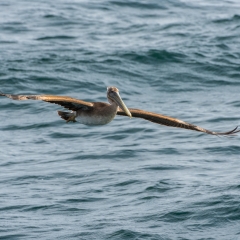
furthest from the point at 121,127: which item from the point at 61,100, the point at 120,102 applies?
the point at 61,100

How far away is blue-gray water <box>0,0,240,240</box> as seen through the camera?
1238cm

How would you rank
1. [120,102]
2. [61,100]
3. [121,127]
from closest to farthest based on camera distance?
[61,100]
[120,102]
[121,127]

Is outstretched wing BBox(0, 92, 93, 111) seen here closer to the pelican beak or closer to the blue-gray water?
the pelican beak

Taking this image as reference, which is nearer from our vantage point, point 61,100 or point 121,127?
point 61,100

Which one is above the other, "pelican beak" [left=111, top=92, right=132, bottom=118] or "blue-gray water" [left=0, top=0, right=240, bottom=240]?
"pelican beak" [left=111, top=92, right=132, bottom=118]

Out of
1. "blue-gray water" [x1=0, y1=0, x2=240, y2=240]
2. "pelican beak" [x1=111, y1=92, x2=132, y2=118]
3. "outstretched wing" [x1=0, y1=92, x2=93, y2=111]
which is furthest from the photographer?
"blue-gray water" [x1=0, y1=0, x2=240, y2=240]

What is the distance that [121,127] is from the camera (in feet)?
57.0

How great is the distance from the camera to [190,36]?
79.7ft

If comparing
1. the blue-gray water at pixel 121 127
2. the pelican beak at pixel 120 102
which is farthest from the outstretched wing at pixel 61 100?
the blue-gray water at pixel 121 127

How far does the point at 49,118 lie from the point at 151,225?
6611mm

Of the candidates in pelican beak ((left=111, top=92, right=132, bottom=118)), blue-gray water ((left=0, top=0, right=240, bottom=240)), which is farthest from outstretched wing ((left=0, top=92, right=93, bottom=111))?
blue-gray water ((left=0, top=0, right=240, bottom=240))

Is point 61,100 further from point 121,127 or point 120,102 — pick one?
point 121,127

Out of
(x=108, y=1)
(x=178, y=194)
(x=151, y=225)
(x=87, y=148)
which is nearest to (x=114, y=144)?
(x=87, y=148)

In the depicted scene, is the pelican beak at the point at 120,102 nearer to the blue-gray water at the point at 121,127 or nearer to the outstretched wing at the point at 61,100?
the outstretched wing at the point at 61,100
